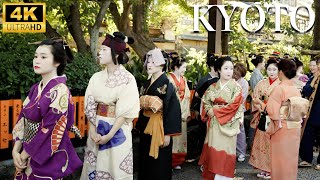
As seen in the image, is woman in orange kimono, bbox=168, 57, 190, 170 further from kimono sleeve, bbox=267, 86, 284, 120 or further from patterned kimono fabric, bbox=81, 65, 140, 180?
patterned kimono fabric, bbox=81, 65, 140, 180

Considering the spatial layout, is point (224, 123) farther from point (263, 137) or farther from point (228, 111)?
point (263, 137)

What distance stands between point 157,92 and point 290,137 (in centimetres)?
187

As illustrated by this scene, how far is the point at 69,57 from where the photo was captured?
4.21 meters

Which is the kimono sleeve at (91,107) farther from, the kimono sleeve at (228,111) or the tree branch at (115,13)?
the tree branch at (115,13)

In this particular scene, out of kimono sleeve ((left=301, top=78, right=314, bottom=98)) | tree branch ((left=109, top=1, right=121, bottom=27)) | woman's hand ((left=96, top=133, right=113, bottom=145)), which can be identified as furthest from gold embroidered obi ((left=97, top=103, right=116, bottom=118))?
tree branch ((left=109, top=1, right=121, bottom=27))

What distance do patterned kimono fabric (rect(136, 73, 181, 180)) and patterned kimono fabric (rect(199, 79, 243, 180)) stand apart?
2.43 feet


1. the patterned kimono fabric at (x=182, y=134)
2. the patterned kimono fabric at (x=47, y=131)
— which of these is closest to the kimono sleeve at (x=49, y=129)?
the patterned kimono fabric at (x=47, y=131)

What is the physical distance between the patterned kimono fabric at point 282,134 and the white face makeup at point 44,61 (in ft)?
10.2

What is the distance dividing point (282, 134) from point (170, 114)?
1539 millimetres

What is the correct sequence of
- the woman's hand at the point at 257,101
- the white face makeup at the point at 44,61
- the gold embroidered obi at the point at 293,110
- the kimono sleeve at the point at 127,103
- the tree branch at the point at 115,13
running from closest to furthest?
the white face makeup at the point at 44,61 < the kimono sleeve at the point at 127,103 < the gold embroidered obi at the point at 293,110 < the woman's hand at the point at 257,101 < the tree branch at the point at 115,13

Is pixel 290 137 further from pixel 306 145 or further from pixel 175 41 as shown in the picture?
pixel 175 41

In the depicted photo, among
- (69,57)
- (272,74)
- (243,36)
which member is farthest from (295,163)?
(243,36)

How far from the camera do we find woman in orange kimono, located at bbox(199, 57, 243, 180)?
6133 millimetres

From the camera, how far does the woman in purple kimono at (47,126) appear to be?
12.2ft
